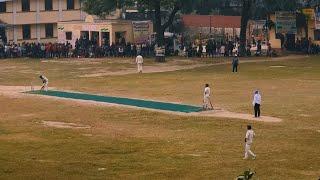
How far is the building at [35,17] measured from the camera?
221 feet

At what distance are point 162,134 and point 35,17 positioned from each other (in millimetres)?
46607

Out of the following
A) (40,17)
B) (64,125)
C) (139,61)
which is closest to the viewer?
(64,125)

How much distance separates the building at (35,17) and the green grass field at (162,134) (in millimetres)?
27354

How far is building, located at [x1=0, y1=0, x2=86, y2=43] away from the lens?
67.4 metres

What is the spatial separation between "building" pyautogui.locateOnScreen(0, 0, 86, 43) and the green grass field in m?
27.4

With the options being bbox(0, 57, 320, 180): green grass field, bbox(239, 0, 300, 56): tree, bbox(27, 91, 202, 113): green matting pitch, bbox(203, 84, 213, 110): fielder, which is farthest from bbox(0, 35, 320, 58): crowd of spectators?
bbox(203, 84, 213, 110): fielder

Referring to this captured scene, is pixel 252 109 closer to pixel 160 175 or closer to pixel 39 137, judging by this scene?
pixel 39 137

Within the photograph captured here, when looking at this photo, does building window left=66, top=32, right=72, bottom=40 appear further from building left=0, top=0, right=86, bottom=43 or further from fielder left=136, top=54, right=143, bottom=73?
fielder left=136, top=54, right=143, bottom=73

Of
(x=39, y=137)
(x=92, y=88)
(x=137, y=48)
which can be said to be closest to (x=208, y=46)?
(x=137, y=48)

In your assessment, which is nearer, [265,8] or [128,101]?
[128,101]

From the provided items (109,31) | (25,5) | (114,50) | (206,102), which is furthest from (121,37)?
(206,102)

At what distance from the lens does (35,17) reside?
68.1 m

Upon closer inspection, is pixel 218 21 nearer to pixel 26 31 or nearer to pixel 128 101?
pixel 26 31

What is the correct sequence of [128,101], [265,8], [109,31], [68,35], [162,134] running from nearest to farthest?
[162,134] < [128,101] < [109,31] < [68,35] < [265,8]
